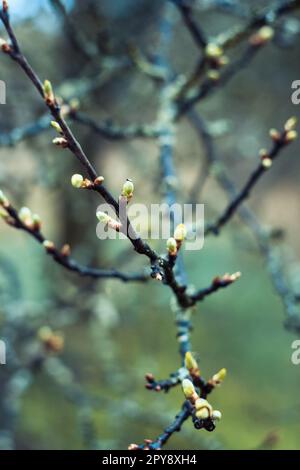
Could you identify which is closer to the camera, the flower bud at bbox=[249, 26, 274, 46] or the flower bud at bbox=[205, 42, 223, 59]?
the flower bud at bbox=[205, 42, 223, 59]

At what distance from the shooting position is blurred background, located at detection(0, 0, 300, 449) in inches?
131

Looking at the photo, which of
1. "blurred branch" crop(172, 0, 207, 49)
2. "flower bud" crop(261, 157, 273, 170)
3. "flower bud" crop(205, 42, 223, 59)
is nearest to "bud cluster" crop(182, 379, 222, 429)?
"flower bud" crop(261, 157, 273, 170)

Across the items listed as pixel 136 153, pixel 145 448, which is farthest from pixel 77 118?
pixel 136 153

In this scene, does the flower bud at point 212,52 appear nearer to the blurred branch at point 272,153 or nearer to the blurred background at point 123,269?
the blurred branch at point 272,153

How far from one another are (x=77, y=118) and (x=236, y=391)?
432 cm

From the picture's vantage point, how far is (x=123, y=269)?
496cm

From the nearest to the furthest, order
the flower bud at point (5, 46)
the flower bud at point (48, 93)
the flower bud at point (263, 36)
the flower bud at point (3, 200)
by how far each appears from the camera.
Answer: the flower bud at point (48, 93)
the flower bud at point (5, 46)
the flower bud at point (3, 200)
the flower bud at point (263, 36)

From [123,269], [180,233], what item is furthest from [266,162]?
[123,269]

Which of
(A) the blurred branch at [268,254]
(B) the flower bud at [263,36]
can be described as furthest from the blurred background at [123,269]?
(B) the flower bud at [263,36]

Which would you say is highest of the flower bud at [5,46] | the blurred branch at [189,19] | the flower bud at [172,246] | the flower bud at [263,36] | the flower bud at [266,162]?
the blurred branch at [189,19]

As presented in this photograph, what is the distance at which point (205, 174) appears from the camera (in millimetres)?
3479

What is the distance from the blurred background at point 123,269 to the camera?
10.9 feet

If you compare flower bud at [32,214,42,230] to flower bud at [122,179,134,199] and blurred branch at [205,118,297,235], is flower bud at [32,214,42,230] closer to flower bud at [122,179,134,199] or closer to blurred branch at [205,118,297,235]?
flower bud at [122,179,134,199]
